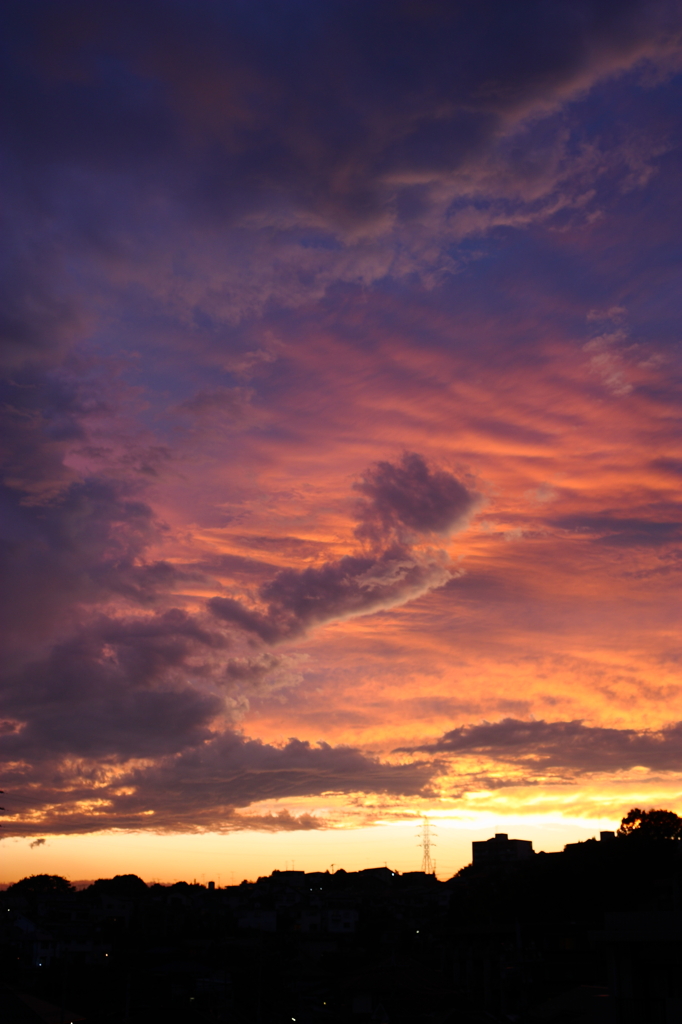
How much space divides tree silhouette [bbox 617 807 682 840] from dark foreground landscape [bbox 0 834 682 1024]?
7.30 meters

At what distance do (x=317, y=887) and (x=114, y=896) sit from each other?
1929 inches

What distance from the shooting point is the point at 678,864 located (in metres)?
88.4

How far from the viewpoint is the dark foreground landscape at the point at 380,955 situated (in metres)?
53.1

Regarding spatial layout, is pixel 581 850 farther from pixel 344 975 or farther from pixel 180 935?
pixel 180 935

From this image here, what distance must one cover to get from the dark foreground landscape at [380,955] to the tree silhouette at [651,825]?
23.9 ft

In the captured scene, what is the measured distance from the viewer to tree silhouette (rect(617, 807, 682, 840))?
10962cm

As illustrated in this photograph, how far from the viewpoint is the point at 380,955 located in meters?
106

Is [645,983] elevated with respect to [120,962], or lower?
elevated

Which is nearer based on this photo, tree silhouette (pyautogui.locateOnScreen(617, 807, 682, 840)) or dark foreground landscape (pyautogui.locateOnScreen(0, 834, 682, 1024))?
dark foreground landscape (pyautogui.locateOnScreen(0, 834, 682, 1024))

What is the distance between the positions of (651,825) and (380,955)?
42834 millimetres

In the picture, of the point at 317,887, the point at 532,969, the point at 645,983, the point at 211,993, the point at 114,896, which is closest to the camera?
the point at 645,983

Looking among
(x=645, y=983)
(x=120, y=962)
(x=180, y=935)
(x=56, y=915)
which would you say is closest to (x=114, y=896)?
(x=56, y=915)

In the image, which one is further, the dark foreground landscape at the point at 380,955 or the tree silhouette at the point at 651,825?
the tree silhouette at the point at 651,825

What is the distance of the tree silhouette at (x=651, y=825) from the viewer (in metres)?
110
